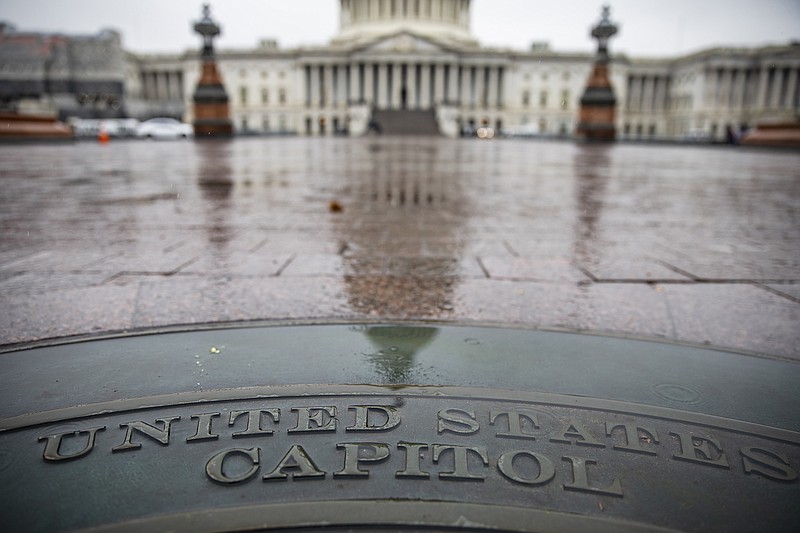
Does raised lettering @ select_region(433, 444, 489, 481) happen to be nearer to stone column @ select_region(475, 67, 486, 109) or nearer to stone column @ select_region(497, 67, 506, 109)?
stone column @ select_region(475, 67, 486, 109)

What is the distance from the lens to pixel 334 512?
95 centimetres

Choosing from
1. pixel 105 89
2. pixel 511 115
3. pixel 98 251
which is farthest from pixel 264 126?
pixel 98 251

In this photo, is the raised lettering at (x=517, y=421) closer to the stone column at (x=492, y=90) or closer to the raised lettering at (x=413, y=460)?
the raised lettering at (x=413, y=460)

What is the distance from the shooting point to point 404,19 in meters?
77.2

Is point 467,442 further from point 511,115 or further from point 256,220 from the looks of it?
point 511,115

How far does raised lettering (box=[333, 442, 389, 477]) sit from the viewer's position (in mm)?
1062

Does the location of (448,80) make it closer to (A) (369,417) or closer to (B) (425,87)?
(B) (425,87)

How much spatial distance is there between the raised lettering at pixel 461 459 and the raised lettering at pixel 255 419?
0.37 metres

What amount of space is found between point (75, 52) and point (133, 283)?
61.6m

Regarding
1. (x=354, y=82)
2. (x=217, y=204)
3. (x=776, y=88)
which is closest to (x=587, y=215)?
(x=217, y=204)

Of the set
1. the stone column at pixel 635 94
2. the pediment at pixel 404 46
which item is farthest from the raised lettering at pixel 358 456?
the stone column at pixel 635 94

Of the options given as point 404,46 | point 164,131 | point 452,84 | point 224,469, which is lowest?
point 224,469

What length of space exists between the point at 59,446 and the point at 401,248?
2.21 m

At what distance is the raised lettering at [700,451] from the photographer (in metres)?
1.10
